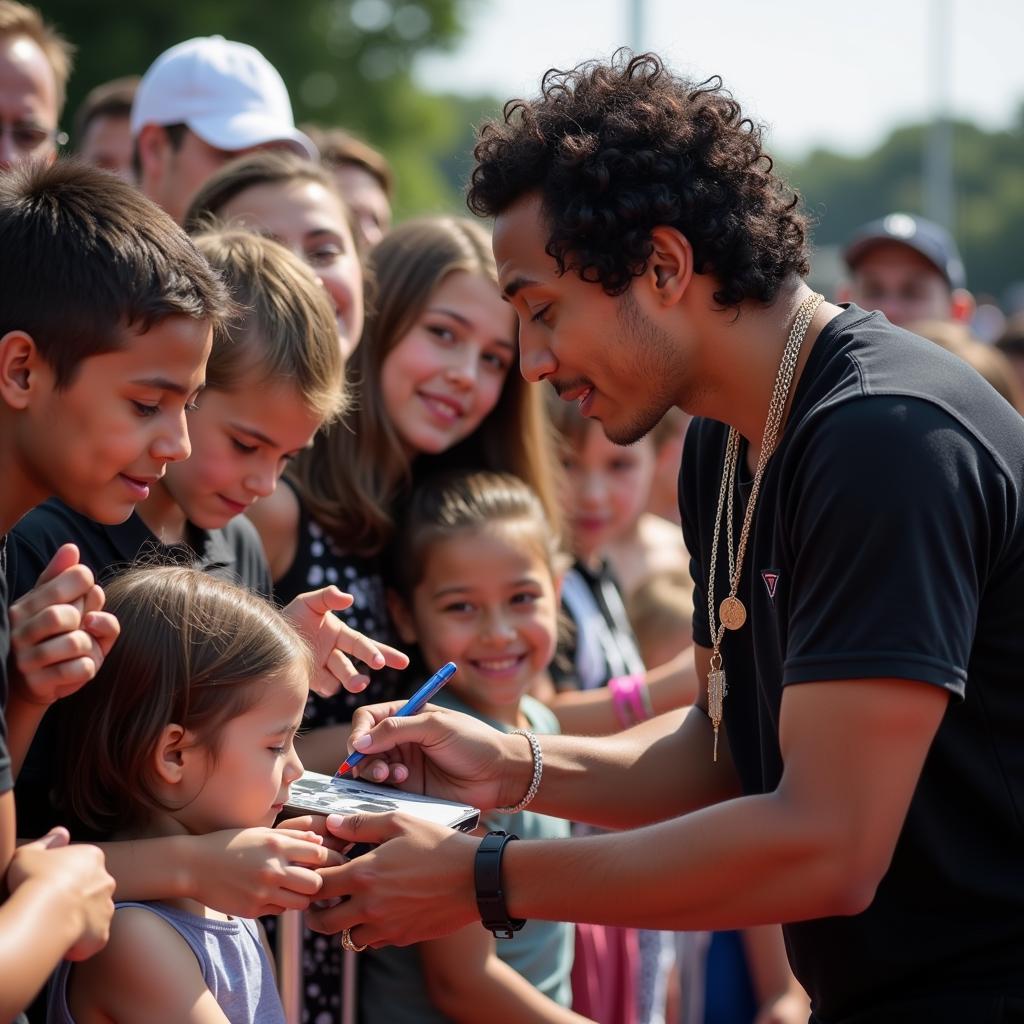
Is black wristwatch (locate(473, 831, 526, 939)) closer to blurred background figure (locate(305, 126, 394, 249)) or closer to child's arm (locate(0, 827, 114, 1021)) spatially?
child's arm (locate(0, 827, 114, 1021))

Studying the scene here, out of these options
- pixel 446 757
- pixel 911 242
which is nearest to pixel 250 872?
pixel 446 757

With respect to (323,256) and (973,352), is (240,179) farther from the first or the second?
(973,352)

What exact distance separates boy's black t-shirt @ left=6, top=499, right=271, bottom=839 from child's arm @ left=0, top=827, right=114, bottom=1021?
329mm

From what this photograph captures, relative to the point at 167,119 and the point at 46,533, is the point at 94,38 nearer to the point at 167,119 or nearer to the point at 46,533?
the point at 167,119

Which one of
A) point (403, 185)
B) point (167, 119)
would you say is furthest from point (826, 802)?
point (403, 185)

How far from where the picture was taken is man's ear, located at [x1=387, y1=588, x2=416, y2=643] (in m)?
3.84

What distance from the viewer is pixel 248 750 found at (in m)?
2.55

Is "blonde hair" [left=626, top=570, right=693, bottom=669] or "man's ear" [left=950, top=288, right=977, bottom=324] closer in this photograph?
"blonde hair" [left=626, top=570, right=693, bottom=669]

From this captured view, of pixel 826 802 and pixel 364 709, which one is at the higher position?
pixel 364 709

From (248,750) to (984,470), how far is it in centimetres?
135

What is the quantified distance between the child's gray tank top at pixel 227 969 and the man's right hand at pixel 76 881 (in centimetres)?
23

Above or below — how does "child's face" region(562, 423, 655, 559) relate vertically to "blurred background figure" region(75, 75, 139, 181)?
below

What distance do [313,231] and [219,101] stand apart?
4.10 ft

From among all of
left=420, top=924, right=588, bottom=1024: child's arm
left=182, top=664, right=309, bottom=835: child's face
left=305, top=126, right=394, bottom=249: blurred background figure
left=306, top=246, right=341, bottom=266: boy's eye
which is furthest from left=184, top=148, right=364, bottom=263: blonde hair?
left=420, top=924, right=588, bottom=1024: child's arm
